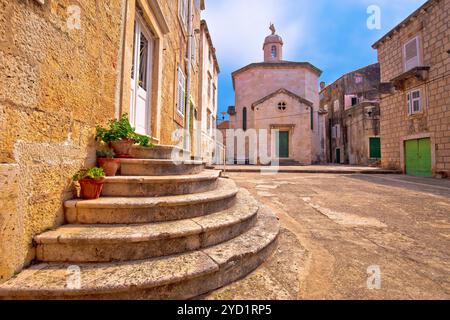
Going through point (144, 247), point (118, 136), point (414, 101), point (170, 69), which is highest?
point (414, 101)

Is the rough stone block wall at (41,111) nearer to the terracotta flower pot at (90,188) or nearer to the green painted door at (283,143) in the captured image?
the terracotta flower pot at (90,188)

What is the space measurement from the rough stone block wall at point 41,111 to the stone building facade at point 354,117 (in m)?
24.6

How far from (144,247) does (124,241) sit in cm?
16

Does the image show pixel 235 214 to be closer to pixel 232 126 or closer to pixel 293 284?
pixel 293 284

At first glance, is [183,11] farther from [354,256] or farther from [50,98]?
[354,256]

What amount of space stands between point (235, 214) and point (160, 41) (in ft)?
14.5

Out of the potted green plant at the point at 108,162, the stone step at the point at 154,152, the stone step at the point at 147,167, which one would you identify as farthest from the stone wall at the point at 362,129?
the potted green plant at the point at 108,162

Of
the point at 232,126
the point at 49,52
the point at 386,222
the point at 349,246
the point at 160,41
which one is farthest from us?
the point at 232,126

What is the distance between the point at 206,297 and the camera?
59.9 inches

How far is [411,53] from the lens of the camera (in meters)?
10.8

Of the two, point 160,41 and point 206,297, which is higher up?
point 160,41

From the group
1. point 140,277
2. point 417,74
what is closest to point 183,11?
point 140,277

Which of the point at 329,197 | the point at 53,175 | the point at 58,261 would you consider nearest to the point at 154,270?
the point at 58,261

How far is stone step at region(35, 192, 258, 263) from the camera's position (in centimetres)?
157
